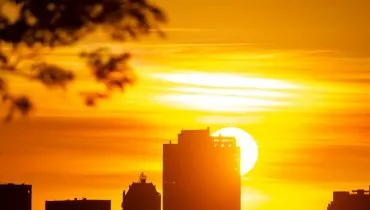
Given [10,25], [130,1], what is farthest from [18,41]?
[130,1]

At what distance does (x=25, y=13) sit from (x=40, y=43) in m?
1.25

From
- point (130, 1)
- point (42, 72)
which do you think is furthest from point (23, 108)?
point (130, 1)

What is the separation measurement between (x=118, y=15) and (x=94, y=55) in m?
1.60

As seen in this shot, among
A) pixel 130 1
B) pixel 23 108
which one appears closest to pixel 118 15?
pixel 130 1

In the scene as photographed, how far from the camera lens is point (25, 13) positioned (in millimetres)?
48938

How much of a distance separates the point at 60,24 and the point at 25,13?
1.08m

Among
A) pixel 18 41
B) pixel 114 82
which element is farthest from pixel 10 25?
pixel 114 82

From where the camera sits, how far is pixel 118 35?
1956 inches

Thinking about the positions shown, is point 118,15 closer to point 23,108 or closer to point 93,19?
point 93,19

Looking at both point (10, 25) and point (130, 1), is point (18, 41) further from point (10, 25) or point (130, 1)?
point (130, 1)

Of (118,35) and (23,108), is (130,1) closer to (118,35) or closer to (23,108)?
(118,35)

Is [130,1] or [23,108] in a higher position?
[130,1]

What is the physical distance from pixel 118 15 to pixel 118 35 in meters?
0.69

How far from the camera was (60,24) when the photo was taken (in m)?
49.2
